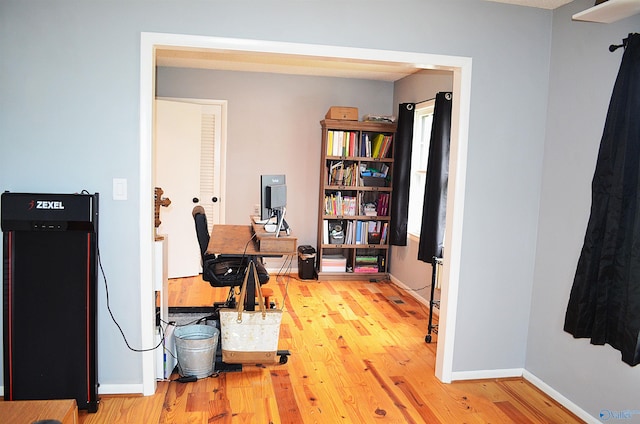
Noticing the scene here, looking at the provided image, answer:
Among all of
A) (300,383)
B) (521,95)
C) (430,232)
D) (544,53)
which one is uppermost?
(544,53)

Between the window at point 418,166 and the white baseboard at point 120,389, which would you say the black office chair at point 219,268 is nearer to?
the white baseboard at point 120,389

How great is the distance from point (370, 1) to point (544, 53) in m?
1.17

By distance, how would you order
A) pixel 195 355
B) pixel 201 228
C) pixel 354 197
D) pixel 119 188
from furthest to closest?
pixel 354 197 < pixel 201 228 < pixel 195 355 < pixel 119 188

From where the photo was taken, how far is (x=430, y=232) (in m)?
4.32

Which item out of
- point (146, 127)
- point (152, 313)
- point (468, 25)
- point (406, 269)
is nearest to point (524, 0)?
point (468, 25)

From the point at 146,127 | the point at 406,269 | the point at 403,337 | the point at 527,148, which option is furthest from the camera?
the point at 406,269

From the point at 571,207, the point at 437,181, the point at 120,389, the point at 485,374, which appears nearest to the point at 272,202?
the point at 437,181

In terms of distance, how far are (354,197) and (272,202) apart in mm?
2330

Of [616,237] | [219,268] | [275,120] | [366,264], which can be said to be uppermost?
[275,120]

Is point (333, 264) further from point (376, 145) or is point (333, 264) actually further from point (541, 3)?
point (541, 3)

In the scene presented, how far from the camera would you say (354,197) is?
6.11 metres

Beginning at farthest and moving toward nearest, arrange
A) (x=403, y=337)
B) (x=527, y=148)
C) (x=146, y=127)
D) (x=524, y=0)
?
(x=403, y=337) < (x=527, y=148) < (x=524, y=0) < (x=146, y=127)

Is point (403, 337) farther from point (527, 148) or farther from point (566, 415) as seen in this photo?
point (527, 148)

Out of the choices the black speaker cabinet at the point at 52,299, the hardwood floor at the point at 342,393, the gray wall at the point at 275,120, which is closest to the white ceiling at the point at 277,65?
the gray wall at the point at 275,120
